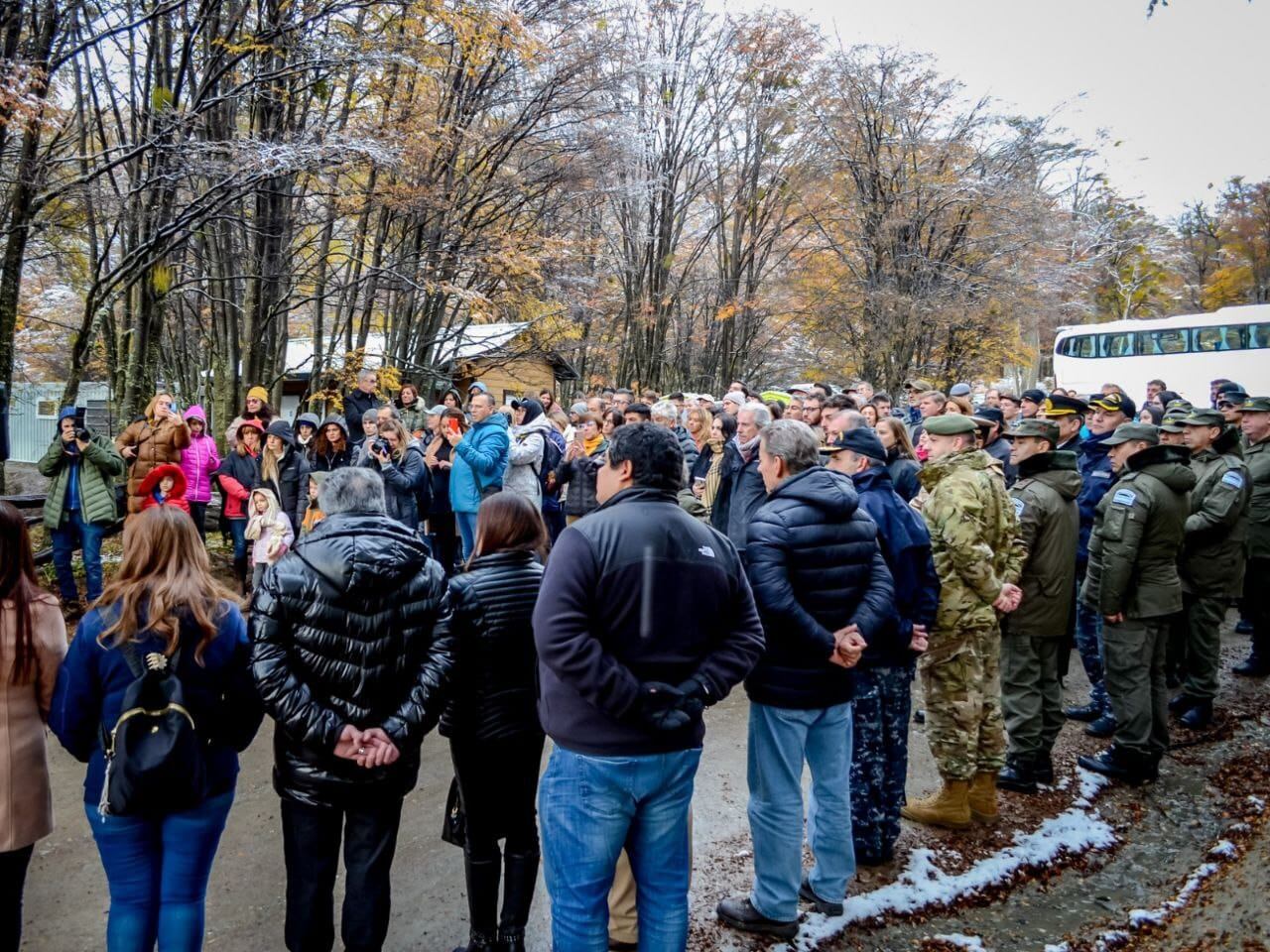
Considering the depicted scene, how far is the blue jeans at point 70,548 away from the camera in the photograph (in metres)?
6.66

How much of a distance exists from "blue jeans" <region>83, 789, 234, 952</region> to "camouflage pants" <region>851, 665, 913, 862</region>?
265cm

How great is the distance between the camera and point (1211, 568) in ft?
17.5

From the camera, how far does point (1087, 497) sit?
6008mm

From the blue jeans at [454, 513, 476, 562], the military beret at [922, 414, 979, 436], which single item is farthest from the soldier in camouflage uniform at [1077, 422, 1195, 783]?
the blue jeans at [454, 513, 476, 562]

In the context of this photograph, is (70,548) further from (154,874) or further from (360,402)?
(154,874)

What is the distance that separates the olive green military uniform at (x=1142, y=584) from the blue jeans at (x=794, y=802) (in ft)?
7.48

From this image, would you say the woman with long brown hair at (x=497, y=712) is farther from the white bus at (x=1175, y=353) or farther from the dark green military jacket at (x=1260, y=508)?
the white bus at (x=1175, y=353)

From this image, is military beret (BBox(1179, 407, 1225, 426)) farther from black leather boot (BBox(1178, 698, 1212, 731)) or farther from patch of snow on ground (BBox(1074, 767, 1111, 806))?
patch of snow on ground (BBox(1074, 767, 1111, 806))

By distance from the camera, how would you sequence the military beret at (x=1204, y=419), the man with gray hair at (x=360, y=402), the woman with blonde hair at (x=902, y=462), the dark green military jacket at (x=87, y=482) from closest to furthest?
the woman with blonde hair at (x=902, y=462) → the military beret at (x=1204, y=419) → the dark green military jacket at (x=87, y=482) → the man with gray hair at (x=360, y=402)

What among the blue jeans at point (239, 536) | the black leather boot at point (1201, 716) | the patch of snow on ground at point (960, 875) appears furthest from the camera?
the blue jeans at point (239, 536)

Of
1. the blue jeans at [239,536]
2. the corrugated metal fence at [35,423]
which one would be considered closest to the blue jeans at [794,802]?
the blue jeans at [239,536]

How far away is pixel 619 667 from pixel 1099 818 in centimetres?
345

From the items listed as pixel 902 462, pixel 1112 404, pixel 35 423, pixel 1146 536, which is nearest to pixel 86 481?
pixel 902 462

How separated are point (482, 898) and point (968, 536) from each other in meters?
2.70
